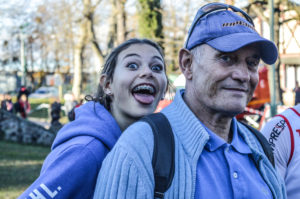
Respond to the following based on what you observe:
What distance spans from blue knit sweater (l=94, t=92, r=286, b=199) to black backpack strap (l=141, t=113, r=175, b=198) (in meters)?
0.02

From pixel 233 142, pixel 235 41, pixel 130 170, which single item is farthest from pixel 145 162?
pixel 235 41

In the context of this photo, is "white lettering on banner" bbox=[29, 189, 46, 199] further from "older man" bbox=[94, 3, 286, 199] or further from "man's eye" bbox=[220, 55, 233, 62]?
"man's eye" bbox=[220, 55, 233, 62]

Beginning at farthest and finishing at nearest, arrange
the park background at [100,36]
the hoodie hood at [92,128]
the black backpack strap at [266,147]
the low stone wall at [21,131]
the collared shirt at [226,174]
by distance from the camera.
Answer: the low stone wall at [21,131] < the park background at [100,36] < the hoodie hood at [92,128] < the black backpack strap at [266,147] < the collared shirt at [226,174]

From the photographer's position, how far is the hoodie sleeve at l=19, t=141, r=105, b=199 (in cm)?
210

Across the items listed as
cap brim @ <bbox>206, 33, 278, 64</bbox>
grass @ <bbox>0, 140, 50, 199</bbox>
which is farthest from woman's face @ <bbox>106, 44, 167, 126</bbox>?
grass @ <bbox>0, 140, 50, 199</bbox>

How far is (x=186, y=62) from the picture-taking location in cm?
211

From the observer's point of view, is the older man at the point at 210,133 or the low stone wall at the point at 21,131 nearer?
the older man at the point at 210,133

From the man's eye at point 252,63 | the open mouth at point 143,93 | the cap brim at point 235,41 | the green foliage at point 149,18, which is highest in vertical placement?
the green foliage at point 149,18

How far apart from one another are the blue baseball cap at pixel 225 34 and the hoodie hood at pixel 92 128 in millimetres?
716

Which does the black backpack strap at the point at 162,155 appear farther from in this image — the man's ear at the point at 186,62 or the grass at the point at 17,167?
the grass at the point at 17,167

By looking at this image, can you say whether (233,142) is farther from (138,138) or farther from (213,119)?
(138,138)

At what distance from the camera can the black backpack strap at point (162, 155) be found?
1.67 m

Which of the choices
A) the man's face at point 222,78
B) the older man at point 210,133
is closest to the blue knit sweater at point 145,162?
the older man at point 210,133

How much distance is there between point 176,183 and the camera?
1705 millimetres
